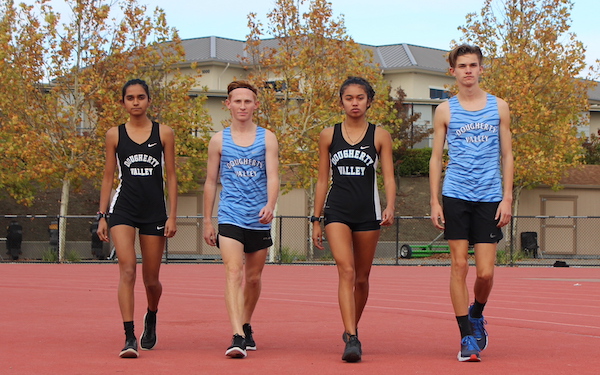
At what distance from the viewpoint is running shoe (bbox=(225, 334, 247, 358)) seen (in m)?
7.22

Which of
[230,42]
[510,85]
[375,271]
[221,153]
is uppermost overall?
[230,42]

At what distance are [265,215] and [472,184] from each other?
1.66 metres

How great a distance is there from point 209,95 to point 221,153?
132ft

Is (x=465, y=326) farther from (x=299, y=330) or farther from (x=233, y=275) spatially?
(x=299, y=330)

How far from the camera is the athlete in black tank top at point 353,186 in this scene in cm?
766

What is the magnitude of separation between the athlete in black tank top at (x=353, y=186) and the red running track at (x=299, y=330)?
0.87 meters

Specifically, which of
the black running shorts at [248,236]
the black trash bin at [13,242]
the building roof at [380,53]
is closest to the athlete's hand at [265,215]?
the black running shorts at [248,236]

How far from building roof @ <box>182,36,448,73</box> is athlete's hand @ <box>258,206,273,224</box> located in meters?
48.6

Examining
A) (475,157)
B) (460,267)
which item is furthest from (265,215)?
(475,157)

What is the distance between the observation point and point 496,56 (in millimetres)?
36062

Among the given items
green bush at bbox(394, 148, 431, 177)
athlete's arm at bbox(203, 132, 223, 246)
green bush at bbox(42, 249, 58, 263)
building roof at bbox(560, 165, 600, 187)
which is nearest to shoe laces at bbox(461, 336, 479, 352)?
athlete's arm at bbox(203, 132, 223, 246)

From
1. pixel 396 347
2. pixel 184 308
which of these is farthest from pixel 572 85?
pixel 396 347

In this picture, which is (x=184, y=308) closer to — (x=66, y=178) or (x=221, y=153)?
(x=221, y=153)

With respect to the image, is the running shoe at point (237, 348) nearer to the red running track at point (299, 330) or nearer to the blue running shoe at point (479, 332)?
the red running track at point (299, 330)
